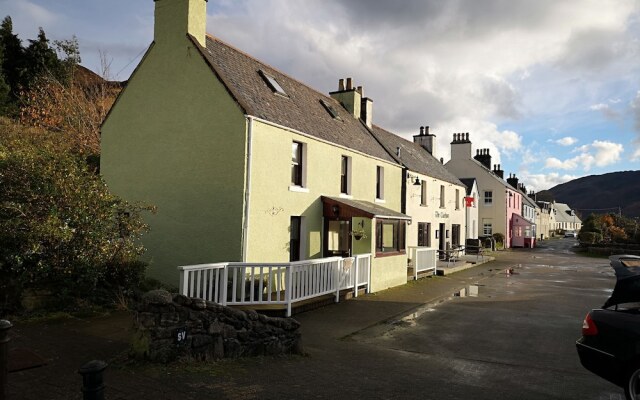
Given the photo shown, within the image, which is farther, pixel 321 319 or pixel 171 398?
pixel 321 319

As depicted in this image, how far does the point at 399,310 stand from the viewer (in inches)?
468

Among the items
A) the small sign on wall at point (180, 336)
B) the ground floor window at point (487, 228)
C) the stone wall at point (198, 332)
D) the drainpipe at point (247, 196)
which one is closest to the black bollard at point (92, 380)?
the stone wall at point (198, 332)

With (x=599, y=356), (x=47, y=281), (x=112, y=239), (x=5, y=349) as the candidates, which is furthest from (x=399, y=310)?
(x=5, y=349)

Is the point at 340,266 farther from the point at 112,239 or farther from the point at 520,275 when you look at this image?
the point at 520,275

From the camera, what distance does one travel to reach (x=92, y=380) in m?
3.19

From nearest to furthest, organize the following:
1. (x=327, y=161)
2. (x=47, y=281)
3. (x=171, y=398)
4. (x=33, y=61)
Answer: (x=171, y=398) → (x=47, y=281) → (x=327, y=161) → (x=33, y=61)

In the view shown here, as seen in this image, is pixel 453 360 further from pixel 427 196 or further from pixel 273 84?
pixel 427 196

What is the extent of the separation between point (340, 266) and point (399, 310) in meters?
2.11

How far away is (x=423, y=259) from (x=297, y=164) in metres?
8.27

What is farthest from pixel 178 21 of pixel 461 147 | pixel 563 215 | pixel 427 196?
pixel 563 215

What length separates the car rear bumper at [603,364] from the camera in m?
4.90

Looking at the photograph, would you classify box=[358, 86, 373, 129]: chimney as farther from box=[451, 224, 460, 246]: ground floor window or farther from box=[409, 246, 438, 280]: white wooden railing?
box=[451, 224, 460, 246]: ground floor window

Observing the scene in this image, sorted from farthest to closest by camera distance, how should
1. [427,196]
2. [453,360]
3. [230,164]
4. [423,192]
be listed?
[427,196], [423,192], [230,164], [453,360]

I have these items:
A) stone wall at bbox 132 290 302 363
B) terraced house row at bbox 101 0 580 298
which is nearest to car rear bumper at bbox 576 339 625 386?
stone wall at bbox 132 290 302 363
